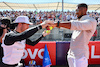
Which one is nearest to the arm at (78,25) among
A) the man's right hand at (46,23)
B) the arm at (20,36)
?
the man's right hand at (46,23)

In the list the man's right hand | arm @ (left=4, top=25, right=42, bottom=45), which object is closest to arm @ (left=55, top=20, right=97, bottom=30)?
the man's right hand

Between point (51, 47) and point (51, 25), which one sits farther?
point (51, 47)

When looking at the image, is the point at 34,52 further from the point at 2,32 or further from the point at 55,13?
the point at 55,13

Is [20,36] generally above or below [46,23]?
below

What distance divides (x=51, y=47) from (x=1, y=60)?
2399mm

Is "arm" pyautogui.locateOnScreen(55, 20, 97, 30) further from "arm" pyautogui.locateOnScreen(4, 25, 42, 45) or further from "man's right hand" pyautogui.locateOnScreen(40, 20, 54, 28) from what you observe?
"arm" pyautogui.locateOnScreen(4, 25, 42, 45)

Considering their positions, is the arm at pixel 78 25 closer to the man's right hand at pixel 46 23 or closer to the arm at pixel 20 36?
the man's right hand at pixel 46 23

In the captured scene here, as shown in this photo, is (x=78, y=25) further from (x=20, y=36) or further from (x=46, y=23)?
(x=20, y=36)

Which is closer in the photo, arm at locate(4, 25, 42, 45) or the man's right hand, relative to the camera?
arm at locate(4, 25, 42, 45)

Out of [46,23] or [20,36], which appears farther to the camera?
[46,23]

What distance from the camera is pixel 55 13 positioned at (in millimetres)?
11375

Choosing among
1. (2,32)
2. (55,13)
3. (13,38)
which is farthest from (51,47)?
(55,13)

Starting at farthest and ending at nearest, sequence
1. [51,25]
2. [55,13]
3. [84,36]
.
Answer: [55,13] → [84,36] → [51,25]

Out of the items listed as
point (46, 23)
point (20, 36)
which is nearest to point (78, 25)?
point (46, 23)
